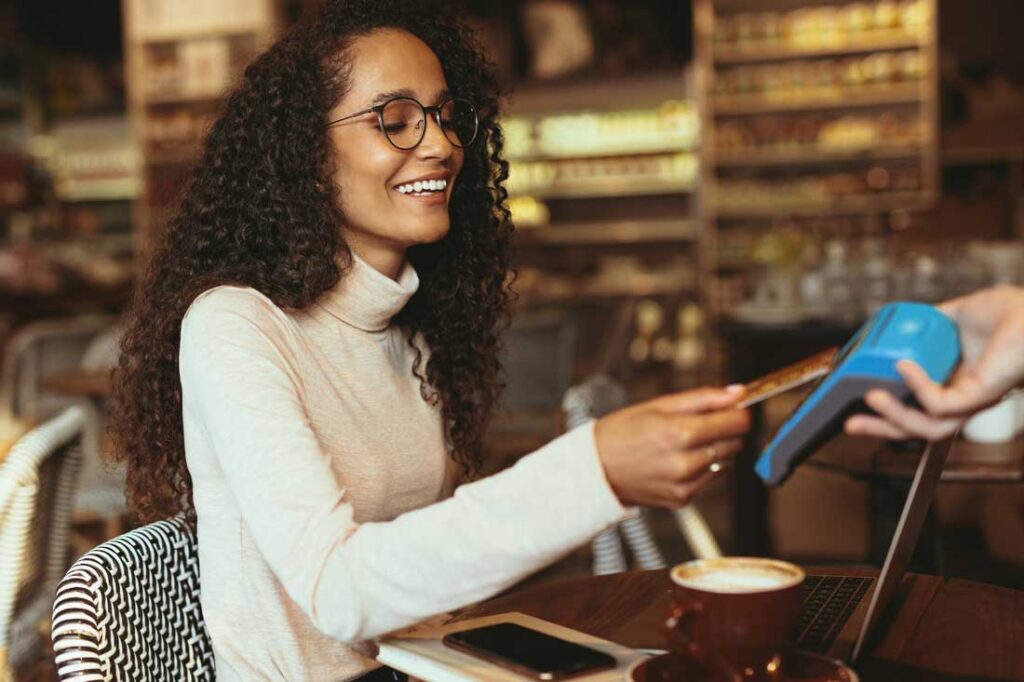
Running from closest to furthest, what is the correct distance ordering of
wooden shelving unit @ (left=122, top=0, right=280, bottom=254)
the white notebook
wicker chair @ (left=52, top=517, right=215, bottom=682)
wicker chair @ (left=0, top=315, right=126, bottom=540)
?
the white notebook → wicker chair @ (left=52, top=517, right=215, bottom=682) → wicker chair @ (left=0, top=315, right=126, bottom=540) → wooden shelving unit @ (left=122, top=0, right=280, bottom=254)

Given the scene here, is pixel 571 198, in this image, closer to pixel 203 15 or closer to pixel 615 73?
pixel 615 73

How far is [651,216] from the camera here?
7.69 metres

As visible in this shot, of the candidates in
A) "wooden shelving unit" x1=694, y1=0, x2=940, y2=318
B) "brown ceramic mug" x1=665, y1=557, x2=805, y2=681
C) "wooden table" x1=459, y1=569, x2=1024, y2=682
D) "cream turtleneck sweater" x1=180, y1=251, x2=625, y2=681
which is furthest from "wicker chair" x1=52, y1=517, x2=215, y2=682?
"wooden shelving unit" x1=694, y1=0, x2=940, y2=318

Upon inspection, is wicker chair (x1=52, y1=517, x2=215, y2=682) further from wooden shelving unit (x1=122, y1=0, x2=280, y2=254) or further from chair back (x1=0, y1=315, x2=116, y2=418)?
wooden shelving unit (x1=122, y1=0, x2=280, y2=254)

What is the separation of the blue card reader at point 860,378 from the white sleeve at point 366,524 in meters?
0.14

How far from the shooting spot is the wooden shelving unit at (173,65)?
8.10m

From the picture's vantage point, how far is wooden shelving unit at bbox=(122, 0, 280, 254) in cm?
810

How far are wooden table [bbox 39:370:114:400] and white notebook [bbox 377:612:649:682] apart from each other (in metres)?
2.85

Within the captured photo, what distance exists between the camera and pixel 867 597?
4.05ft

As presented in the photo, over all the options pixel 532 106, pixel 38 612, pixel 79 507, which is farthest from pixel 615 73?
pixel 38 612

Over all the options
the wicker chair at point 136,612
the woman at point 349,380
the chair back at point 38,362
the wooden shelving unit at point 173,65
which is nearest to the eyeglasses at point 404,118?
the woman at point 349,380

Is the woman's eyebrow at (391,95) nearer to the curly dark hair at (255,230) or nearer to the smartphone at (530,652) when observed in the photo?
the curly dark hair at (255,230)

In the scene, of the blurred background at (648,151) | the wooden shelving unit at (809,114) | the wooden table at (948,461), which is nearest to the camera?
the wooden table at (948,461)

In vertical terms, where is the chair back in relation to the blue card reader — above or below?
below
